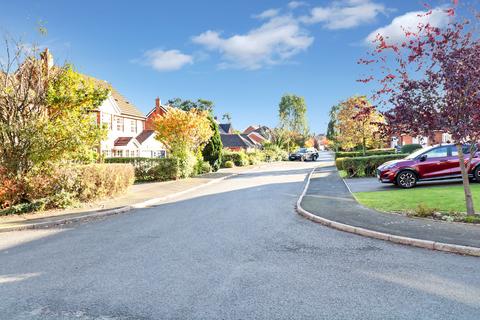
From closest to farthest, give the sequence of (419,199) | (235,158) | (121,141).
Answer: (419,199) → (121,141) → (235,158)

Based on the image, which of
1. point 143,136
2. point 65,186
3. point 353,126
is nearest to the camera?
point 65,186

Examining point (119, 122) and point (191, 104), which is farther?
point (191, 104)

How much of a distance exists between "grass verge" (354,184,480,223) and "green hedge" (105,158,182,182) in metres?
12.9

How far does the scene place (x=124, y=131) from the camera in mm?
39312

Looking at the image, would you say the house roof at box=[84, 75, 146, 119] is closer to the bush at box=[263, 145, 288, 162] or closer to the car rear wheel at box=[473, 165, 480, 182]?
the bush at box=[263, 145, 288, 162]

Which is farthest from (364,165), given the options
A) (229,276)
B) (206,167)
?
(229,276)

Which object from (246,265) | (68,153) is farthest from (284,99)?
(246,265)

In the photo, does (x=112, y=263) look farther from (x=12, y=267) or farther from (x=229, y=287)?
(x=229, y=287)

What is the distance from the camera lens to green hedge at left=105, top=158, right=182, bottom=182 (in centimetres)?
2278

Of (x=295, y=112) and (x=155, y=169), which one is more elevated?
(x=295, y=112)

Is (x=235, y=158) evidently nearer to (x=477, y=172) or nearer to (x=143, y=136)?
(x=143, y=136)

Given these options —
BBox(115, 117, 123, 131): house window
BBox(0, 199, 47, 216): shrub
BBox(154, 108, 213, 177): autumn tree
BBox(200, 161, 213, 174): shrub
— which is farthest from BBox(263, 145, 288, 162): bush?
BBox(0, 199, 47, 216): shrub

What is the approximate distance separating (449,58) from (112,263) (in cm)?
810

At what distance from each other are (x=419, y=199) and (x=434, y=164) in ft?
12.6
